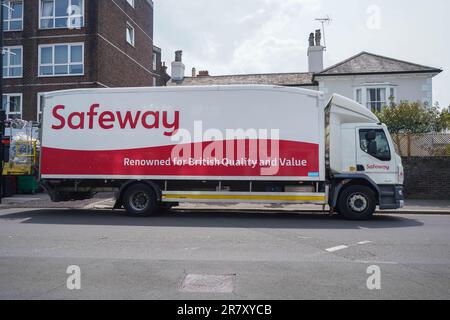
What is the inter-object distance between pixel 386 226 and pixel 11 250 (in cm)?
869

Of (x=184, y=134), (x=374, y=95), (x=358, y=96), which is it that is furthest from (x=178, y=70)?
(x=184, y=134)

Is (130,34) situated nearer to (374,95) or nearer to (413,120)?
(374,95)

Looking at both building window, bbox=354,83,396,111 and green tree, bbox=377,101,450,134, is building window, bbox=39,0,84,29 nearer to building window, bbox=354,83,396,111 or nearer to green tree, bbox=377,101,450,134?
building window, bbox=354,83,396,111

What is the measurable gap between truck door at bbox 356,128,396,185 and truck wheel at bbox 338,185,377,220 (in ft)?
1.68

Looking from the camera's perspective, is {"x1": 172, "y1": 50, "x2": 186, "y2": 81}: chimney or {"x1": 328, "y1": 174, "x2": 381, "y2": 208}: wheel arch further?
{"x1": 172, "y1": 50, "x2": 186, "y2": 81}: chimney

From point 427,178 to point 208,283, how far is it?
47.9ft

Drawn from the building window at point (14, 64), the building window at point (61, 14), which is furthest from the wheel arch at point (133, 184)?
the building window at point (14, 64)

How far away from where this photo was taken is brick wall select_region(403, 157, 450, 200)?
1612cm

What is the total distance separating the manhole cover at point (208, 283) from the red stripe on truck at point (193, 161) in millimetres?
6031

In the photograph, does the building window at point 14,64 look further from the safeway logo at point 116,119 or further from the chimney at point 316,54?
the chimney at point 316,54

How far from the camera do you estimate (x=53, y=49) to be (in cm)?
2509

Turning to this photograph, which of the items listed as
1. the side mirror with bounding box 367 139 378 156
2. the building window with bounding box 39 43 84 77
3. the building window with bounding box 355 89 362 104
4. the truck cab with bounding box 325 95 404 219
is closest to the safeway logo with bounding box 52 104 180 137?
the truck cab with bounding box 325 95 404 219
